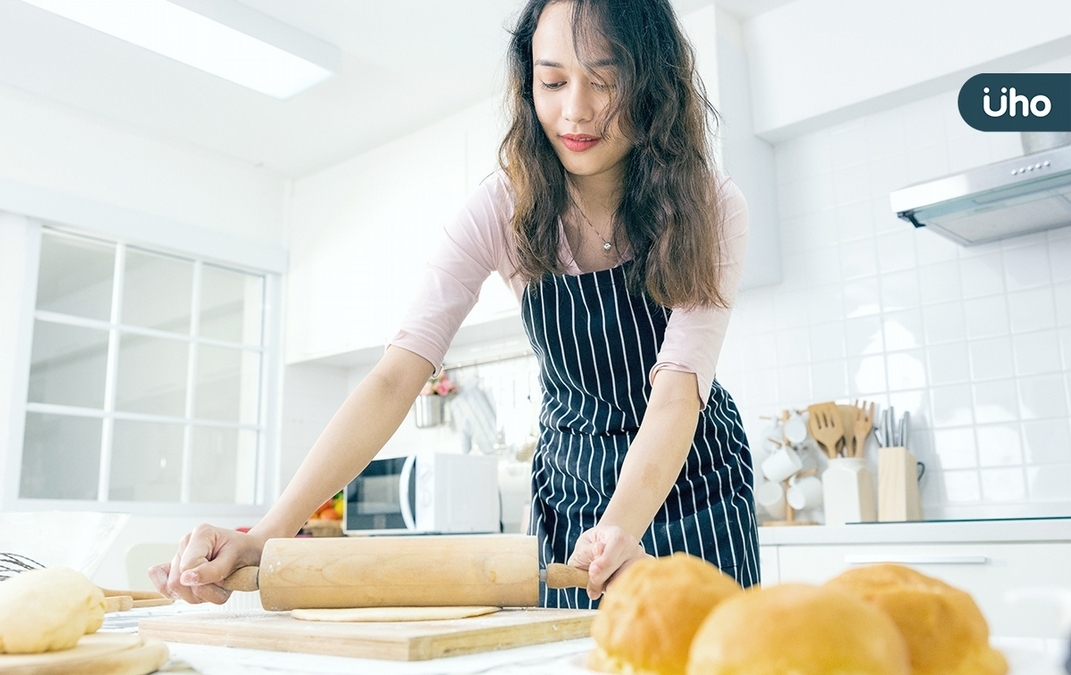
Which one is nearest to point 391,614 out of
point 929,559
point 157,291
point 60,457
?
point 929,559

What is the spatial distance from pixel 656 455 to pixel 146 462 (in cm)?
297

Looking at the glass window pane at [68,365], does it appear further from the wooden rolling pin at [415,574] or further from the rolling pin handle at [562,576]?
the rolling pin handle at [562,576]

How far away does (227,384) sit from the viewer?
3809 millimetres

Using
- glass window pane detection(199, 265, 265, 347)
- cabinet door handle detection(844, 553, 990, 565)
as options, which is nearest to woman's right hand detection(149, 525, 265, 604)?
cabinet door handle detection(844, 553, 990, 565)

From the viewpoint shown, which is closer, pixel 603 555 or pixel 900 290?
pixel 603 555

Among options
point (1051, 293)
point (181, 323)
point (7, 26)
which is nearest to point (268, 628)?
point (1051, 293)

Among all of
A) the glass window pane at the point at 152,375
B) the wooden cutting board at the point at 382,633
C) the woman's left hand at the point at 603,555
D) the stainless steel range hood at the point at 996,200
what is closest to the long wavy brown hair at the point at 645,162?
the woman's left hand at the point at 603,555

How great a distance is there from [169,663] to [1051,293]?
2276 mm

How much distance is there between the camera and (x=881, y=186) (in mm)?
2621

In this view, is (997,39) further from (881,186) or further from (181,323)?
(181,323)

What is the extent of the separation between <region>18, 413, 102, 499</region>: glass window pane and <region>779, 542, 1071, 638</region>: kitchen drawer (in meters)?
2.54

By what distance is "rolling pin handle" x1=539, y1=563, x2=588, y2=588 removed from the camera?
73 centimetres

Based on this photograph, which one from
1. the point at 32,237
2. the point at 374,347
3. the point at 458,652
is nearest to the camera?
the point at 458,652

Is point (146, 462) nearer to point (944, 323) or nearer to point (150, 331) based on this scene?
point (150, 331)
